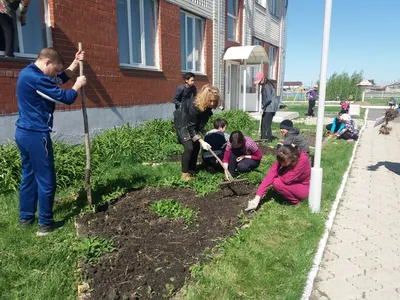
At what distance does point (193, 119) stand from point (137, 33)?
457 centimetres

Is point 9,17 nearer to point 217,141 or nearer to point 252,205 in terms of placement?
point 217,141

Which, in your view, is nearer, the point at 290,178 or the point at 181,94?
the point at 290,178

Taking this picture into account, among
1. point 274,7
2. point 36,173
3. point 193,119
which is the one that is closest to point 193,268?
point 36,173

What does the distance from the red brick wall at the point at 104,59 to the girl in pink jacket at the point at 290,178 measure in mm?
4294

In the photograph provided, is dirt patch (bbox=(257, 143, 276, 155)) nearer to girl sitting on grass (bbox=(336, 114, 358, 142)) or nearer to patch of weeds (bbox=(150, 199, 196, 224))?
patch of weeds (bbox=(150, 199, 196, 224))

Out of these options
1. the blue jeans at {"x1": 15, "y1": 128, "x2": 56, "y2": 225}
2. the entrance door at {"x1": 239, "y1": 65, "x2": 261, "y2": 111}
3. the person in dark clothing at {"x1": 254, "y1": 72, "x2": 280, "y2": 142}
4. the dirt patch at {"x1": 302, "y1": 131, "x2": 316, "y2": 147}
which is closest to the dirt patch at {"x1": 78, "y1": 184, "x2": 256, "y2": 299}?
the blue jeans at {"x1": 15, "y1": 128, "x2": 56, "y2": 225}

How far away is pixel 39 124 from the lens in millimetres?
3092

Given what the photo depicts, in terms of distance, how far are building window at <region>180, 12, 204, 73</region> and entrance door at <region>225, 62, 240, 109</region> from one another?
2.53 meters

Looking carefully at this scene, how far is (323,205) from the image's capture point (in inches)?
170

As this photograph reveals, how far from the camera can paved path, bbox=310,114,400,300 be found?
8.73 ft

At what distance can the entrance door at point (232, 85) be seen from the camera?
14031 millimetres

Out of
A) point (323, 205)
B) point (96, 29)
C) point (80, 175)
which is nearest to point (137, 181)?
point (80, 175)

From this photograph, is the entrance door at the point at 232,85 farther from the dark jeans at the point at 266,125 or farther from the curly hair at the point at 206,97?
the curly hair at the point at 206,97

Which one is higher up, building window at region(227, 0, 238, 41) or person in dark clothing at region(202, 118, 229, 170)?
building window at region(227, 0, 238, 41)
